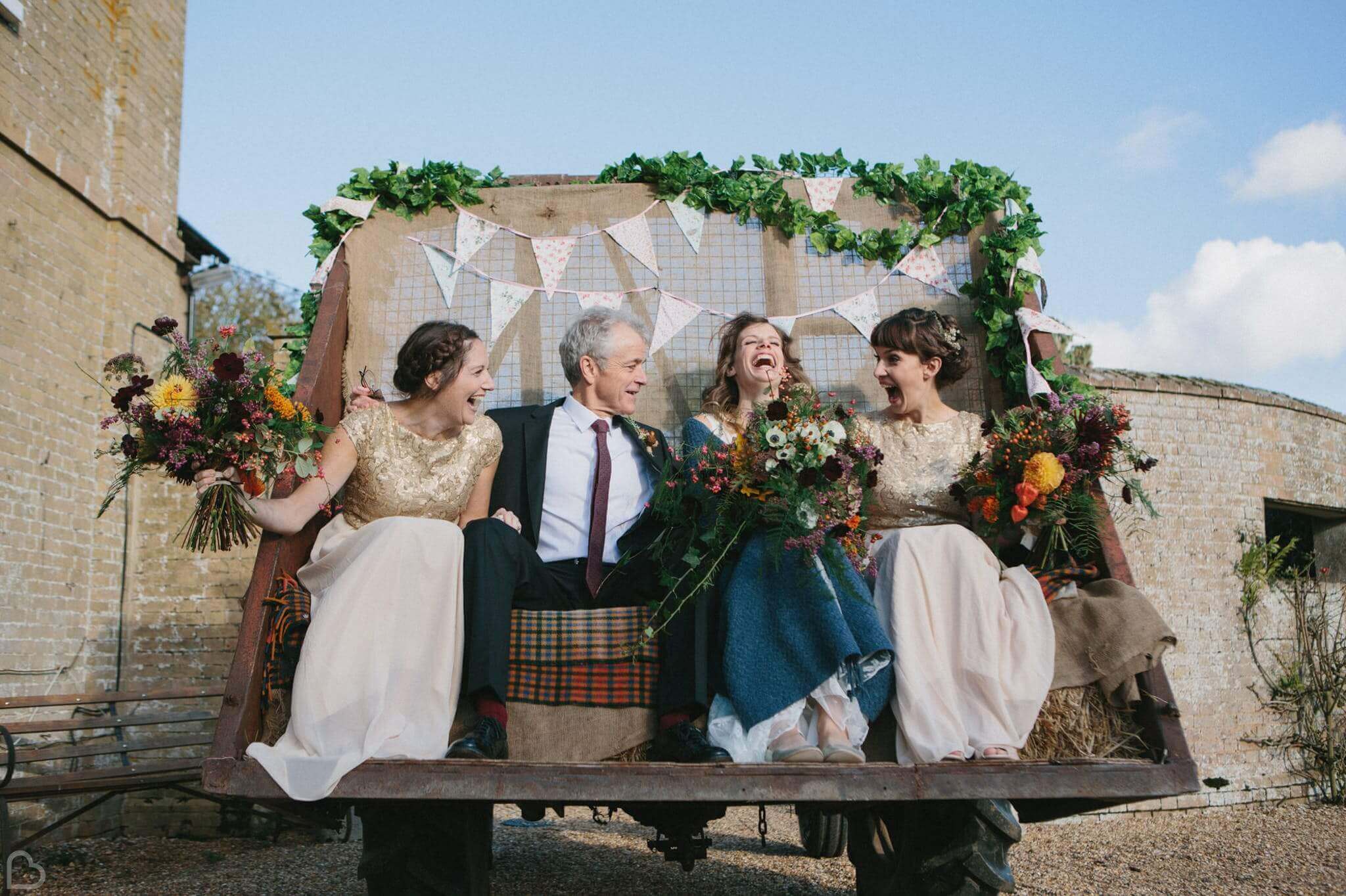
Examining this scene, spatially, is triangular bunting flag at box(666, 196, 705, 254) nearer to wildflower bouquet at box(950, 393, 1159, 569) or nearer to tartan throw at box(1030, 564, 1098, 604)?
wildflower bouquet at box(950, 393, 1159, 569)

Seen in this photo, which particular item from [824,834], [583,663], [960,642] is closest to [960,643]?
[960,642]

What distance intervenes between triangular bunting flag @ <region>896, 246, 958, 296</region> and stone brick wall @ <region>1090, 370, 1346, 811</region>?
4.15 meters

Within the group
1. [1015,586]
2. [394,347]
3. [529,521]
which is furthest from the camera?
[394,347]

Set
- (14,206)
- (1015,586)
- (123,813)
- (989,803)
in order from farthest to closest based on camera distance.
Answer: (123,813) < (14,206) < (1015,586) < (989,803)

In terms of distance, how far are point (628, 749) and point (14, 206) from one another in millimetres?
6624

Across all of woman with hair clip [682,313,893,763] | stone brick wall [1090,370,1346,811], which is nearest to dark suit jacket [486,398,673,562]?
woman with hair clip [682,313,893,763]

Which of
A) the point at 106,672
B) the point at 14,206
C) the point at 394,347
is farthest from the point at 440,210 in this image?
the point at 106,672

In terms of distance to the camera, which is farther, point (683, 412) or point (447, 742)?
point (683, 412)

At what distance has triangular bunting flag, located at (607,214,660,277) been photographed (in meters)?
4.96

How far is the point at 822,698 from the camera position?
10.1 ft

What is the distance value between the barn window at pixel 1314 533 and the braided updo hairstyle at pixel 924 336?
263 inches

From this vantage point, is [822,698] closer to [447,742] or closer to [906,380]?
[447,742]

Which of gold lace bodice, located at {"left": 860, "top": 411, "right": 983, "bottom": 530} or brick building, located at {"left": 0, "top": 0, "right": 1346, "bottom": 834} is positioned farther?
brick building, located at {"left": 0, "top": 0, "right": 1346, "bottom": 834}

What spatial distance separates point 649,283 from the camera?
16.2 ft
